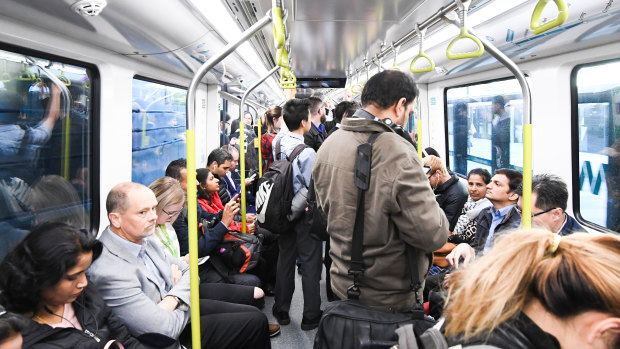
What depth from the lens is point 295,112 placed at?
3535 millimetres

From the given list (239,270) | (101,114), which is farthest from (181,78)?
(239,270)

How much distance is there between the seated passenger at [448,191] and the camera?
370 cm

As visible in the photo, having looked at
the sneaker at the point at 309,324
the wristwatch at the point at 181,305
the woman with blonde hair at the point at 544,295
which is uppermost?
the woman with blonde hair at the point at 544,295

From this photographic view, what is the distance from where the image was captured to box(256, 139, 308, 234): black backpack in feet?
10.8

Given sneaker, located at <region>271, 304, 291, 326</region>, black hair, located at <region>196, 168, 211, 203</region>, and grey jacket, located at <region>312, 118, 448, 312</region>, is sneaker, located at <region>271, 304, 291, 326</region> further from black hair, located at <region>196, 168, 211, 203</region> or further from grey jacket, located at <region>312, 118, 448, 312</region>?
grey jacket, located at <region>312, 118, 448, 312</region>

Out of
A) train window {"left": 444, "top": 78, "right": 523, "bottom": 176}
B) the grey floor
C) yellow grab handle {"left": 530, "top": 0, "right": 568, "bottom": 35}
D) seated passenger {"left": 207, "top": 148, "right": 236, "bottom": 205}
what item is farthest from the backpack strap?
train window {"left": 444, "top": 78, "right": 523, "bottom": 176}

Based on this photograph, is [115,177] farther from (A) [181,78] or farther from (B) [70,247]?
(A) [181,78]

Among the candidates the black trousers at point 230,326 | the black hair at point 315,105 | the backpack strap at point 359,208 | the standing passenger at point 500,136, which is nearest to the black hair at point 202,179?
the black hair at point 315,105

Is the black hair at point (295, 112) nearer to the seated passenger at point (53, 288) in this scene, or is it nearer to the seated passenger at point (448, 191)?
the seated passenger at point (448, 191)

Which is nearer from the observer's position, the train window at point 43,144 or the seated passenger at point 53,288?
the seated passenger at point 53,288

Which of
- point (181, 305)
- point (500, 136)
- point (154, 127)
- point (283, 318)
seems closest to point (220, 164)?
point (154, 127)

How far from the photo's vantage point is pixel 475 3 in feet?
9.10

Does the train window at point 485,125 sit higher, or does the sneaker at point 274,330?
the train window at point 485,125

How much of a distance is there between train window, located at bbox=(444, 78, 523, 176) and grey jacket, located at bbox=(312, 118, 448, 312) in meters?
3.39
